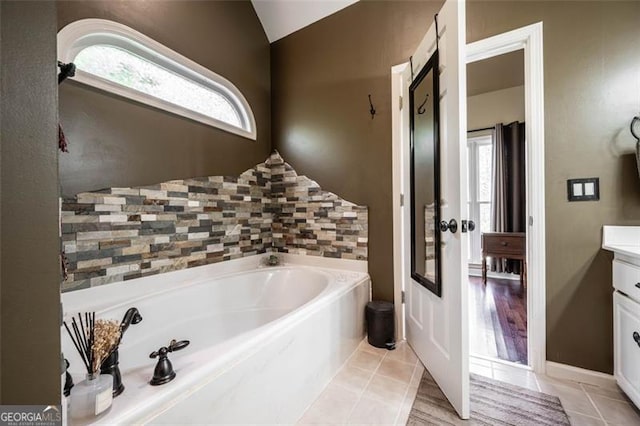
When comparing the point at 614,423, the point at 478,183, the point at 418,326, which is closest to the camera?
the point at 614,423

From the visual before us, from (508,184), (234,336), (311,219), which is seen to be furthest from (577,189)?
(508,184)

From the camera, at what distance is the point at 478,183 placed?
4.18 m

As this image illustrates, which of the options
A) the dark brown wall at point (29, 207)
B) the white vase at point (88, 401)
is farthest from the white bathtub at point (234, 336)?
the dark brown wall at point (29, 207)

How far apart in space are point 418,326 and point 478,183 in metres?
3.32

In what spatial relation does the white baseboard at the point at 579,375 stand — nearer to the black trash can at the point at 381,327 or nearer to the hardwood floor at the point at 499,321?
the hardwood floor at the point at 499,321

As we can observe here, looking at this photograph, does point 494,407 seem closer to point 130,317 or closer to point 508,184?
point 130,317

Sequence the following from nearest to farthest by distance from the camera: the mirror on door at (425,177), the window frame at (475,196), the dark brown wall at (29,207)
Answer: the dark brown wall at (29,207) → the mirror on door at (425,177) → the window frame at (475,196)

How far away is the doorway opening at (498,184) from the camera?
2984 millimetres

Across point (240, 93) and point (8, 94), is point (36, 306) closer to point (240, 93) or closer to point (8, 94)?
point (8, 94)

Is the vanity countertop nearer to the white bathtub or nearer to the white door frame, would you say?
the white door frame

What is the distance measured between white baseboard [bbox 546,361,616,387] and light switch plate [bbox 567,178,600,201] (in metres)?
Result: 1.00

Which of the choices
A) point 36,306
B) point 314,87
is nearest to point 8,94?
point 36,306

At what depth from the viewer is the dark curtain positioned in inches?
142

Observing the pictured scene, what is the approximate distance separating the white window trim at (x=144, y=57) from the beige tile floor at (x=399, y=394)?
6.77ft
